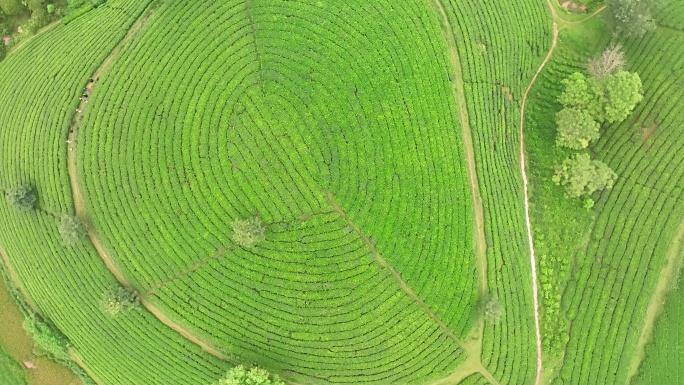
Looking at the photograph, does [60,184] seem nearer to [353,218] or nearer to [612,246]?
[353,218]

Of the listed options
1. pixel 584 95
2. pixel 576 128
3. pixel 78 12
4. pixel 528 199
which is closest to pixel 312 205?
pixel 528 199

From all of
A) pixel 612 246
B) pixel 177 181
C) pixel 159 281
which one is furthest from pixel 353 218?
pixel 612 246

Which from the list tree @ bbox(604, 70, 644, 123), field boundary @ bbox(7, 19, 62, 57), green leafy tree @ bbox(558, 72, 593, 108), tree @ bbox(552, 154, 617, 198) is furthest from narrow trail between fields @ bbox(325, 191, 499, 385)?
field boundary @ bbox(7, 19, 62, 57)

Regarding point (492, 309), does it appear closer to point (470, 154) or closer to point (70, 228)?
point (470, 154)

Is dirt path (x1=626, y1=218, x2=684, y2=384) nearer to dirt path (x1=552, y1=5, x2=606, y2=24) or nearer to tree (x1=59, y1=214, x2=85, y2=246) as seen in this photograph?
dirt path (x1=552, y1=5, x2=606, y2=24)

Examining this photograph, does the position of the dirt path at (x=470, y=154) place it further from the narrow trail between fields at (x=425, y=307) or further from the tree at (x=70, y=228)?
the tree at (x=70, y=228)
